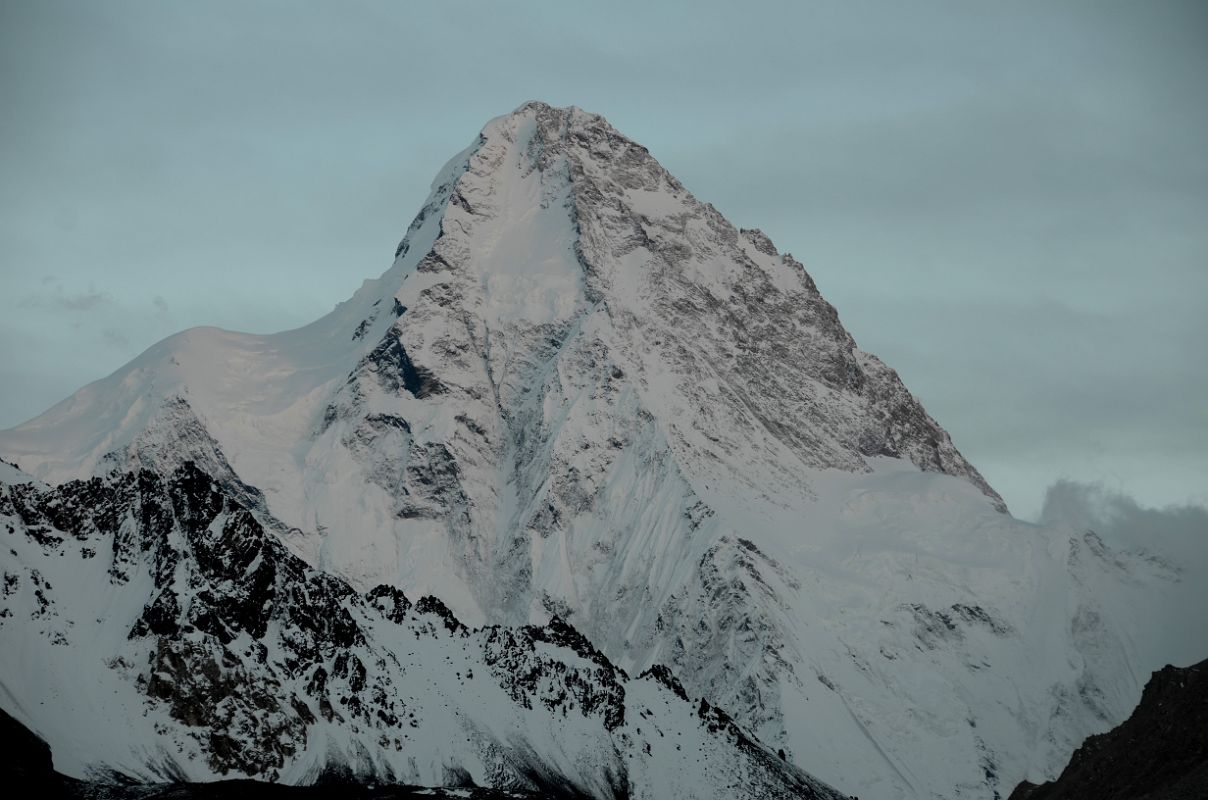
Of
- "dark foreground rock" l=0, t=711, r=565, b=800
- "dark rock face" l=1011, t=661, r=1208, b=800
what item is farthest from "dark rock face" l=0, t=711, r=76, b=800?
"dark rock face" l=1011, t=661, r=1208, b=800

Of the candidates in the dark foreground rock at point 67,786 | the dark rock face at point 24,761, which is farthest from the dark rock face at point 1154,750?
the dark rock face at point 24,761

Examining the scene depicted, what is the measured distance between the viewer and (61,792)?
13738 centimetres

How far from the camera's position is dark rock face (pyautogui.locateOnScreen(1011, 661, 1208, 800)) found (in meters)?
160

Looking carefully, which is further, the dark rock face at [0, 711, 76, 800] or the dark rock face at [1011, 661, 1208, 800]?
the dark rock face at [1011, 661, 1208, 800]

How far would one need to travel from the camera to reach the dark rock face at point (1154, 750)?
16000 centimetres

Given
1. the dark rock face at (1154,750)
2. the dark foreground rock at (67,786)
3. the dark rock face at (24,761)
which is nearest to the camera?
the dark rock face at (24,761)

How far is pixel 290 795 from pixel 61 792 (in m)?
60.0

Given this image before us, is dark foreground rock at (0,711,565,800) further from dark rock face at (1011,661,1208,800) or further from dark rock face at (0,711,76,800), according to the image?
dark rock face at (1011,661,1208,800)

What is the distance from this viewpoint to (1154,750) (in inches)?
6560

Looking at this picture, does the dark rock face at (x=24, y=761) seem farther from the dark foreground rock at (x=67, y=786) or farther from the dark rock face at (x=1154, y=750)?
the dark rock face at (x=1154, y=750)

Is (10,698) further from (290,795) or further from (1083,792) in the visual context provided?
(1083,792)

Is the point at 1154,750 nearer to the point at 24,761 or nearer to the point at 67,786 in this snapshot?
the point at 24,761

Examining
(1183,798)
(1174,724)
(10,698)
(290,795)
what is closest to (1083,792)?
(1174,724)

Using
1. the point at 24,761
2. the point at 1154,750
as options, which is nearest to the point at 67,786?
the point at 24,761
